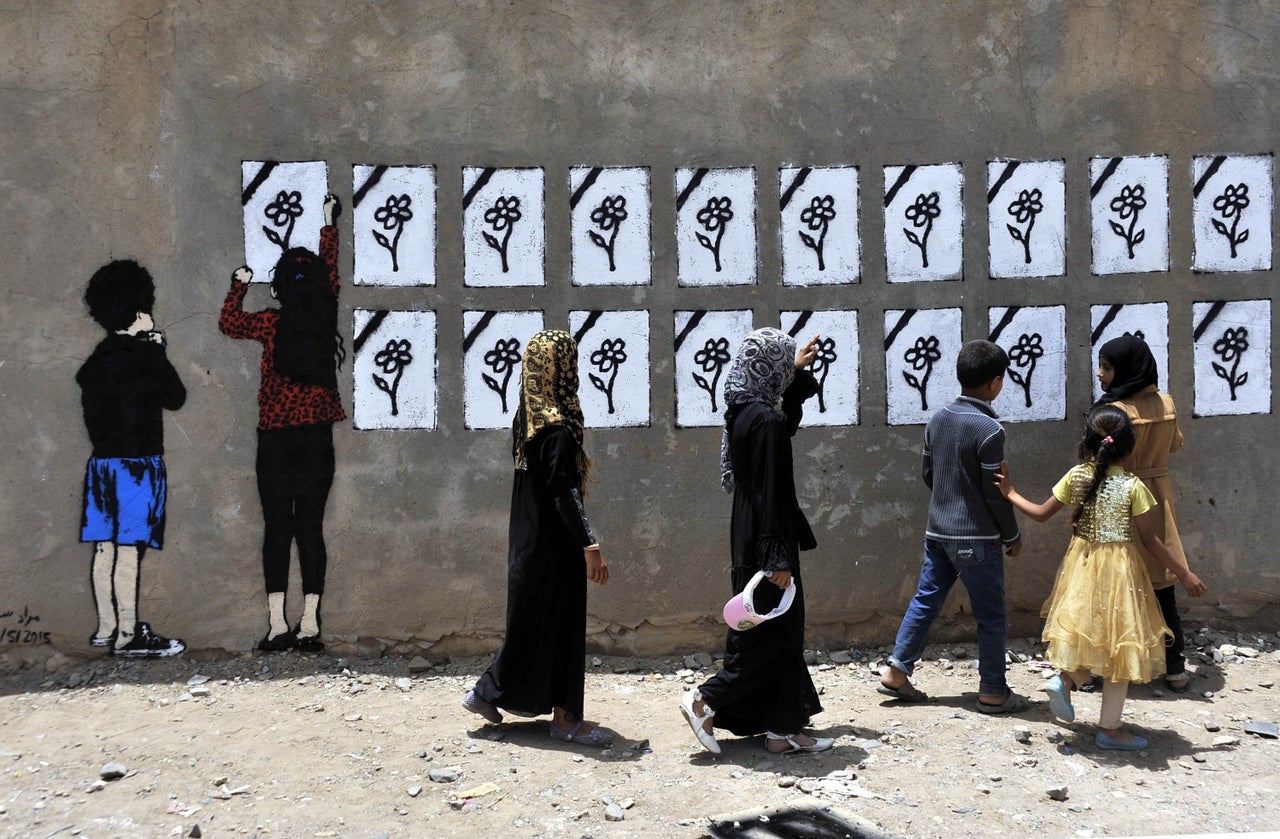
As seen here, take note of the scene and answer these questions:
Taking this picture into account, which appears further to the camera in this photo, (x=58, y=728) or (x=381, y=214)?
(x=381, y=214)

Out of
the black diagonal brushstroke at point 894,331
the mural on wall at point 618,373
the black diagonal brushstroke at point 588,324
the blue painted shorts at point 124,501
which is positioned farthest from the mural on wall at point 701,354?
the blue painted shorts at point 124,501

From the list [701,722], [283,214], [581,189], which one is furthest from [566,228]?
[701,722]

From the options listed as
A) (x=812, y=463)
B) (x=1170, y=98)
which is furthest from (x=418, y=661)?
(x=1170, y=98)

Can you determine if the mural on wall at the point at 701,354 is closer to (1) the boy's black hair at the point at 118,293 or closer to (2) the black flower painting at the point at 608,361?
(2) the black flower painting at the point at 608,361

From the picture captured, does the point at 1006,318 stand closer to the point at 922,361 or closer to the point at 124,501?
→ the point at 922,361

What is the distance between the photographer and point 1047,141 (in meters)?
5.33

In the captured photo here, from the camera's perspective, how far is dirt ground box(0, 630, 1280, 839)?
3574 mm

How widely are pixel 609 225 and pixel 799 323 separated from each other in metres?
1.10

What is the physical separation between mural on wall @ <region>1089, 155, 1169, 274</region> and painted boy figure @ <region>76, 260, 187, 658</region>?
481cm

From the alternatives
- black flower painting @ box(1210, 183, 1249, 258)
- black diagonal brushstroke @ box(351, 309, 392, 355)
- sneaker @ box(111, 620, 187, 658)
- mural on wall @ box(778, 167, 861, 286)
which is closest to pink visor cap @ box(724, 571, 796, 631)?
mural on wall @ box(778, 167, 861, 286)

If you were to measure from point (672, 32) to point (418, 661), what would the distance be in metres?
3.43

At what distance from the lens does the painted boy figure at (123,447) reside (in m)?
4.96

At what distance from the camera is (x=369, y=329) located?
5117 millimetres

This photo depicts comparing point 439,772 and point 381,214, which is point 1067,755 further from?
point 381,214
